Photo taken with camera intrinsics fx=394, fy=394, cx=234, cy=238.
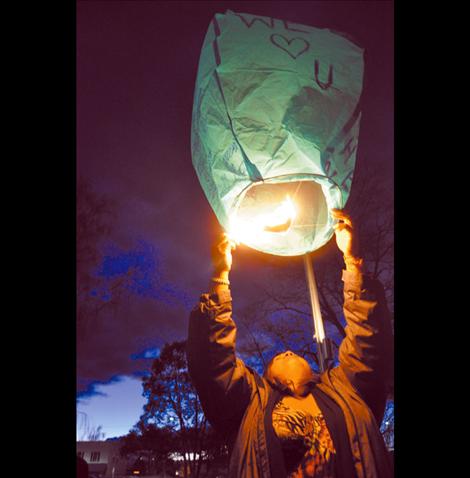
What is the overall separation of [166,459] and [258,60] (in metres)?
20.6

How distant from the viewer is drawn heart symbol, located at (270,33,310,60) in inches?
86.0

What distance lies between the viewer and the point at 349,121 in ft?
7.70

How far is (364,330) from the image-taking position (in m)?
2.56

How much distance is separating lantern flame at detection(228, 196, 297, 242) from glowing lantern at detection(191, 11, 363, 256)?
329 millimetres

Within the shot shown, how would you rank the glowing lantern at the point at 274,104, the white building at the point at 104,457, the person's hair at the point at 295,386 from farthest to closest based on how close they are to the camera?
the white building at the point at 104,457 < the person's hair at the point at 295,386 < the glowing lantern at the point at 274,104

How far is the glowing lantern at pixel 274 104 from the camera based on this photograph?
2164 millimetres

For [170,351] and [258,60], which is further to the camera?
[170,351]

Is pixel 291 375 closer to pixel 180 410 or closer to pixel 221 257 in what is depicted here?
pixel 221 257

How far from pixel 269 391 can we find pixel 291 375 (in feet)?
0.63

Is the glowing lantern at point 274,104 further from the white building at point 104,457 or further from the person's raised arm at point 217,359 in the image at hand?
the white building at point 104,457

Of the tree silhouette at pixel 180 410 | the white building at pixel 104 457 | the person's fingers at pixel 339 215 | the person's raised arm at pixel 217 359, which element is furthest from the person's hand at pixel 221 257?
the white building at pixel 104 457
